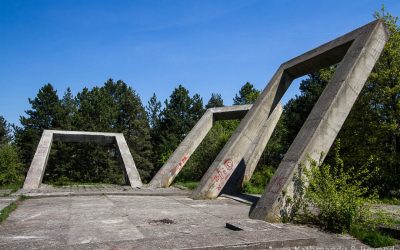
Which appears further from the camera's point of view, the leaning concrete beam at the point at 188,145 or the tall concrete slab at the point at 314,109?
the leaning concrete beam at the point at 188,145

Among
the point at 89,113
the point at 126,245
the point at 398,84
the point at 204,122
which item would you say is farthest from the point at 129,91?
the point at 126,245

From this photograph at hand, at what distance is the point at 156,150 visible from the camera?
4409cm

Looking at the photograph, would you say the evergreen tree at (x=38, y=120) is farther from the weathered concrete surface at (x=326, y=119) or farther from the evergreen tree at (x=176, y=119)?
the weathered concrete surface at (x=326, y=119)

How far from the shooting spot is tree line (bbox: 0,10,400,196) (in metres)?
17.4

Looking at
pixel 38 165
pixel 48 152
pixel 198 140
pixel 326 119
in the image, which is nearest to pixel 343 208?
pixel 326 119

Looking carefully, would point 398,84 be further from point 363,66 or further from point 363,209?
point 363,209

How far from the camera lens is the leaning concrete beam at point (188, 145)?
48.2 feet

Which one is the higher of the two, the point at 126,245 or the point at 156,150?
the point at 156,150

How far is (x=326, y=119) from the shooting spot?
725cm

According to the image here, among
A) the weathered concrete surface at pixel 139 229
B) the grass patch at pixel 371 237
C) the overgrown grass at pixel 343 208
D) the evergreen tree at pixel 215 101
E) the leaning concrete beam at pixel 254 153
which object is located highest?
the evergreen tree at pixel 215 101

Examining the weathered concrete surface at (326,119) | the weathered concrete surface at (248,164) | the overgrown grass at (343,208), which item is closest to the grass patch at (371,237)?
the overgrown grass at (343,208)

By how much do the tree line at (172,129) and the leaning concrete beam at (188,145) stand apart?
148 inches

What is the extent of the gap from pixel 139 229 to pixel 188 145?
992 cm

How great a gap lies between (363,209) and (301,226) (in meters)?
1.09
